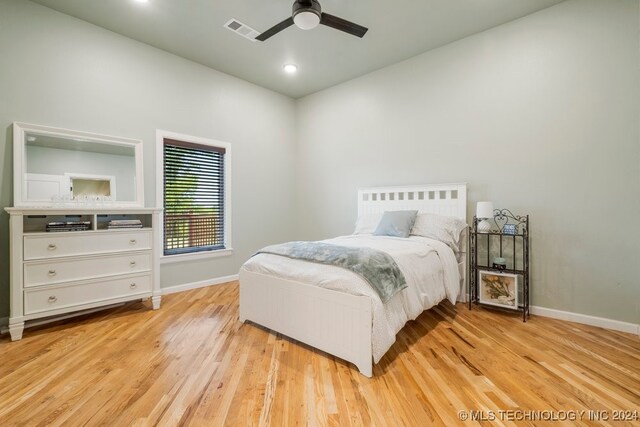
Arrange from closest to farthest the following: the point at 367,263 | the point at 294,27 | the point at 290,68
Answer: the point at 367,263, the point at 294,27, the point at 290,68

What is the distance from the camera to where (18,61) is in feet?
8.36

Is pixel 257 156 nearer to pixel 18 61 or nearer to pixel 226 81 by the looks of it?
pixel 226 81

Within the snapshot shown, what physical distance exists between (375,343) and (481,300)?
174 centimetres

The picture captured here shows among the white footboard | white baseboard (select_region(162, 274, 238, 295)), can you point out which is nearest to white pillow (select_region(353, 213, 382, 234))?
the white footboard

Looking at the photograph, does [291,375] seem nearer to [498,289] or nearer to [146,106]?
[498,289]

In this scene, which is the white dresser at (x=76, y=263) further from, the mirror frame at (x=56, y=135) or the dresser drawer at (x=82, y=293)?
the mirror frame at (x=56, y=135)

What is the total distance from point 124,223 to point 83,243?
0.37 m

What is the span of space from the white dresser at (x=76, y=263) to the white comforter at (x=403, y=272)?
1.23 meters

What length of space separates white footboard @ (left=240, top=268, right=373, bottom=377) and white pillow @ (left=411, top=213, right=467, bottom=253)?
1.58 m

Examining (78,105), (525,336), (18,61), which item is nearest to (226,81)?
(78,105)

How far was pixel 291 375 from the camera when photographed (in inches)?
69.9

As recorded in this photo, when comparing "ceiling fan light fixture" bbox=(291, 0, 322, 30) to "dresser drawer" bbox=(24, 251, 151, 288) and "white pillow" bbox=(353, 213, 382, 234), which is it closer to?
"white pillow" bbox=(353, 213, 382, 234)

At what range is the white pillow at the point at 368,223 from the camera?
349 centimetres

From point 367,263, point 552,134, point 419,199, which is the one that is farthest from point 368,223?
point 552,134
